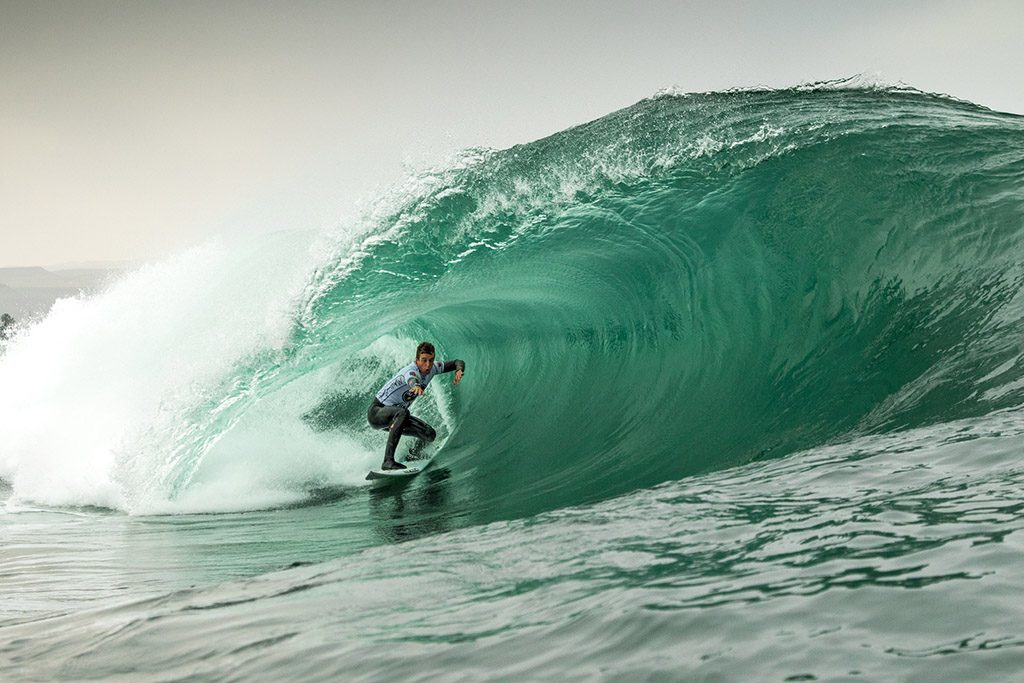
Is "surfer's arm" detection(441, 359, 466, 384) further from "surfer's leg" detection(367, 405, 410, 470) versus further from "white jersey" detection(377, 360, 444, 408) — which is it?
"surfer's leg" detection(367, 405, 410, 470)

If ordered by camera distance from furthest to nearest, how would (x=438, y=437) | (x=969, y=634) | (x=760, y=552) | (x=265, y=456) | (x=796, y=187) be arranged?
(x=438, y=437), (x=265, y=456), (x=796, y=187), (x=760, y=552), (x=969, y=634)

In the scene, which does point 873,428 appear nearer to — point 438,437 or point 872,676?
point 872,676

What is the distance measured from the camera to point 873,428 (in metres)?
5.86

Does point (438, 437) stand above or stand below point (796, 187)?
below

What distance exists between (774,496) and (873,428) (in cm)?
197

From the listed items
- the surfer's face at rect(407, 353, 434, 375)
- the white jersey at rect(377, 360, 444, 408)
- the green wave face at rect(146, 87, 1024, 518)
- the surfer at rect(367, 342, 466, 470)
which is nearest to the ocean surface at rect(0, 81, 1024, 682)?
the green wave face at rect(146, 87, 1024, 518)

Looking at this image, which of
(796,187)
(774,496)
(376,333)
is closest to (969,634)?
(774,496)

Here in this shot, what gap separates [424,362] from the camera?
8422 mm

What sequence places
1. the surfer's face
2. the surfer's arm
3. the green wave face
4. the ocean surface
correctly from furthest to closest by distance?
the surfer's arm → the surfer's face → the green wave face → the ocean surface

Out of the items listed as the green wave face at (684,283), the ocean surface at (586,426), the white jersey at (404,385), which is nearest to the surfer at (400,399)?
the white jersey at (404,385)

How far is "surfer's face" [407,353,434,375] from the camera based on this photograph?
8383 millimetres

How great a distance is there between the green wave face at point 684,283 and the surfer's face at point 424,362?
0.83 metres

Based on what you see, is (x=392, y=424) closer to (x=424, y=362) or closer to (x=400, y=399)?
(x=400, y=399)

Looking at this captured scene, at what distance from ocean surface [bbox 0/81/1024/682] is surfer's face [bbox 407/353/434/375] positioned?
0.84m
